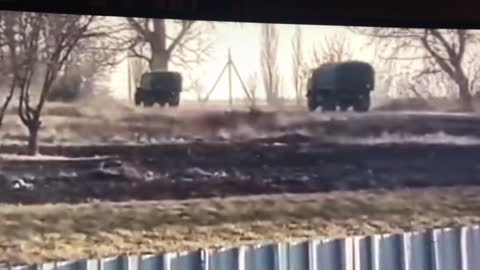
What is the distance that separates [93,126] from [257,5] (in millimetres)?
335

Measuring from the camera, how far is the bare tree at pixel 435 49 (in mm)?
1466

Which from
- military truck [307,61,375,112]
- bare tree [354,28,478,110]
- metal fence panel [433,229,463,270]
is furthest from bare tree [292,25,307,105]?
metal fence panel [433,229,463,270]

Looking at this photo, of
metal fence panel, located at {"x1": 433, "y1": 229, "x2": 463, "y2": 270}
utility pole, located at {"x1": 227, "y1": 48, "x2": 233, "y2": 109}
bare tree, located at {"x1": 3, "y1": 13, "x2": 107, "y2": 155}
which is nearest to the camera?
bare tree, located at {"x1": 3, "y1": 13, "x2": 107, "y2": 155}

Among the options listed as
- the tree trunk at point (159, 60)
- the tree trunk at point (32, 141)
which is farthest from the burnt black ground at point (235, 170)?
the tree trunk at point (159, 60)

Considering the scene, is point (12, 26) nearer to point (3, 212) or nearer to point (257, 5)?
point (3, 212)

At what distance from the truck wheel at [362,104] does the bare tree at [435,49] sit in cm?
8

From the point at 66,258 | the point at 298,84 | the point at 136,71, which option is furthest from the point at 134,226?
the point at 298,84

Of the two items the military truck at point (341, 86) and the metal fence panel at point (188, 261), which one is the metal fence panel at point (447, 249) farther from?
the metal fence panel at point (188, 261)

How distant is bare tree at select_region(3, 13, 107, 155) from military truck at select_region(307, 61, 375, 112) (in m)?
0.38

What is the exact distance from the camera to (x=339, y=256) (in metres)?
1.43

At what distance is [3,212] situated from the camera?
4.11 feet

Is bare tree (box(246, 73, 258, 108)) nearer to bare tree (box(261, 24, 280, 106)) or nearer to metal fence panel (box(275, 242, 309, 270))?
bare tree (box(261, 24, 280, 106))

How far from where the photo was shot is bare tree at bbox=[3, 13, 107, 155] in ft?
4.15

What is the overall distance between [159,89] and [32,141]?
206mm
